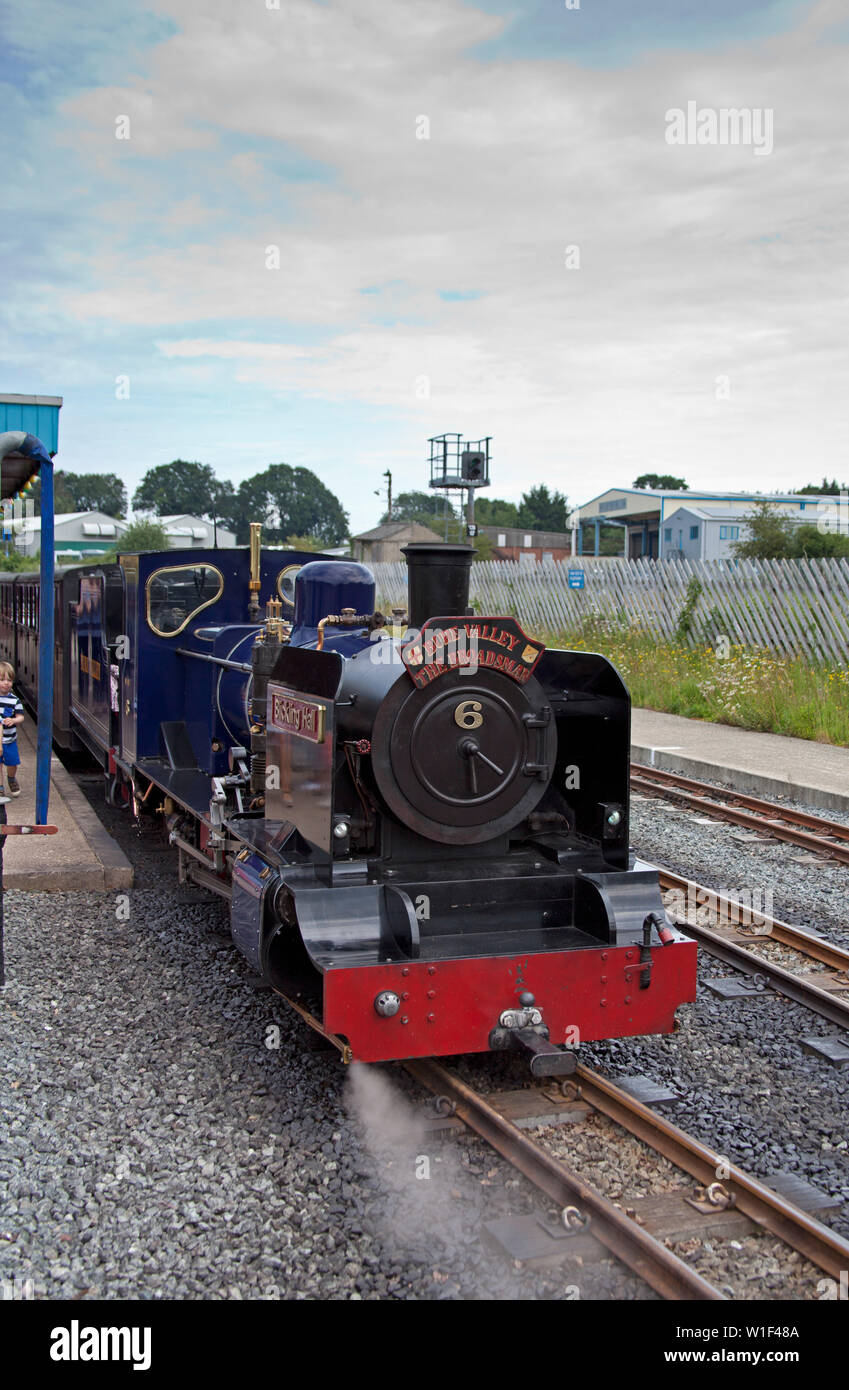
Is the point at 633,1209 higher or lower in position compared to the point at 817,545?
lower

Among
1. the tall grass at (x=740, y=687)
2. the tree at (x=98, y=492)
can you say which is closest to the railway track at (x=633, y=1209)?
the tall grass at (x=740, y=687)

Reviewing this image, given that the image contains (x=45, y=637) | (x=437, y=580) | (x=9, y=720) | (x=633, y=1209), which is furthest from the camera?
(x=9, y=720)

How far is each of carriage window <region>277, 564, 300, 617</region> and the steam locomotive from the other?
2.07 meters

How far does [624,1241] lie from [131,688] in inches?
221

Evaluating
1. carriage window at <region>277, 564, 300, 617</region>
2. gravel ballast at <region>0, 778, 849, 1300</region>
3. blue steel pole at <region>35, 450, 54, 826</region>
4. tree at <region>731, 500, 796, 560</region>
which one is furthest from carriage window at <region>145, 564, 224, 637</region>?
tree at <region>731, 500, 796, 560</region>

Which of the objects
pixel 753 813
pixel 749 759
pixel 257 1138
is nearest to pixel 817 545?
pixel 749 759

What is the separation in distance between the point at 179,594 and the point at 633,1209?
5.38 m

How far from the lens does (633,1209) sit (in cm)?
349

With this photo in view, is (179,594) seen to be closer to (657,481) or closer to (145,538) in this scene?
(145,538)

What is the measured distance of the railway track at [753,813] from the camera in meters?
8.46

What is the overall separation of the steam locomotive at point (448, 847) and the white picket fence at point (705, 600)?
1115 centimetres

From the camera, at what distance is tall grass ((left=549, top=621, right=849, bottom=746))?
43.1 feet

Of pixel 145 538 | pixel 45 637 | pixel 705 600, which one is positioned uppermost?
pixel 145 538
